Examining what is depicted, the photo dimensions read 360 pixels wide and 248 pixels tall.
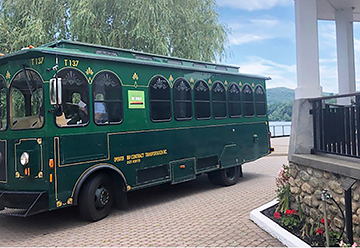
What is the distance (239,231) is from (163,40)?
32.9ft

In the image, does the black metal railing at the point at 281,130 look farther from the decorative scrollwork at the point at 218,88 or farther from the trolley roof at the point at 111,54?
the trolley roof at the point at 111,54

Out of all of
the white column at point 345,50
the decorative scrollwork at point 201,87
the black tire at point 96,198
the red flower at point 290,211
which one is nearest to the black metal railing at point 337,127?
the red flower at point 290,211

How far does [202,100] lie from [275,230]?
176 inches

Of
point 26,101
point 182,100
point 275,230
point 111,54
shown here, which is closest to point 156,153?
point 182,100

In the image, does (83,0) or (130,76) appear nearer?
(130,76)

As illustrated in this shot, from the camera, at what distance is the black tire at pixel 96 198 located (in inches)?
246

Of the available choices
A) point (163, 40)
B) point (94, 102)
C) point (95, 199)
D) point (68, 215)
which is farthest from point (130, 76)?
point (163, 40)

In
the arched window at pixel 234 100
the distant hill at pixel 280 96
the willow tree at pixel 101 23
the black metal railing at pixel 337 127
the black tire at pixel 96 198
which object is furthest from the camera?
the distant hill at pixel 280 96

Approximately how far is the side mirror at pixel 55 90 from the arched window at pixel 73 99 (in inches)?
11.1

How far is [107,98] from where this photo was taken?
6691mm

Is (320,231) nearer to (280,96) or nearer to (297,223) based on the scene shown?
(297,223)

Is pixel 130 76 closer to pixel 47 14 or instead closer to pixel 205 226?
pixel 205 226

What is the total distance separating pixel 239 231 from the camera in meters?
5.53

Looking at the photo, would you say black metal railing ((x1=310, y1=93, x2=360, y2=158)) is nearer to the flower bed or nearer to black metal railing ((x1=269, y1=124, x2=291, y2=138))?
the flower bed
